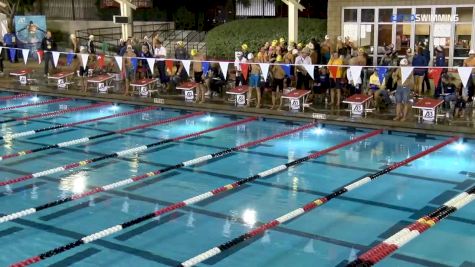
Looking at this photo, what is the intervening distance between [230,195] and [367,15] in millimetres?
11140

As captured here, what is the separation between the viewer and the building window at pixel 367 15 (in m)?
17.9

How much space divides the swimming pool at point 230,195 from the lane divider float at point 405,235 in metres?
0.23

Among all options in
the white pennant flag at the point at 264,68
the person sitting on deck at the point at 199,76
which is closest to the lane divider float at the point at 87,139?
the person sitting on deck at the point at 199,76

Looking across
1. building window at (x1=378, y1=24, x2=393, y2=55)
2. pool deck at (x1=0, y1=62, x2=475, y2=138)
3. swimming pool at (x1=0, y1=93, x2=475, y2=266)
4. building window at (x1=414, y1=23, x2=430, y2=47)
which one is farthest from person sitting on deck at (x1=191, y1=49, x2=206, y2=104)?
building window at (x1=414, y1=23, x2=430, y2=47)

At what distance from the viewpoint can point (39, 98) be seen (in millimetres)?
16844

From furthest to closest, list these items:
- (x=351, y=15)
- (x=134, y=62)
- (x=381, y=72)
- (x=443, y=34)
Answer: (x=351, y=15)
(x=443, y=34)
(x=134, y=62)
(x=381, y=72)

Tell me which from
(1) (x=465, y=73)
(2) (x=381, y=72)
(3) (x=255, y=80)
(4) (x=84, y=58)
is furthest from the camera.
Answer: (4) (x=84, y=58)

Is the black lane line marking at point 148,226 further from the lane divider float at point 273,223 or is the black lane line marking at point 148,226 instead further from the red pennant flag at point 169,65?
the red pennant flag at point 169,65

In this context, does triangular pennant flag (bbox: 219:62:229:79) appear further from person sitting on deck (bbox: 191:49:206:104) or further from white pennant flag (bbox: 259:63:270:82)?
white pennant flag (bbox: 259:63:270:82)

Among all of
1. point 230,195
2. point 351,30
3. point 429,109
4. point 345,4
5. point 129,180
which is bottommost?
point 230,195

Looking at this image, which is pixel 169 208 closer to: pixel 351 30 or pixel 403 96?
pixel 403 96

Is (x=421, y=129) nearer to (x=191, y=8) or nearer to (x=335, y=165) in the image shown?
(x=335, y=165)

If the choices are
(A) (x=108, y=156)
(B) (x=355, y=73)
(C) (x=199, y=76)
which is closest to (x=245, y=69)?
(C) (x=199, y=76)

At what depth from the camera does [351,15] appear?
18172 mm
